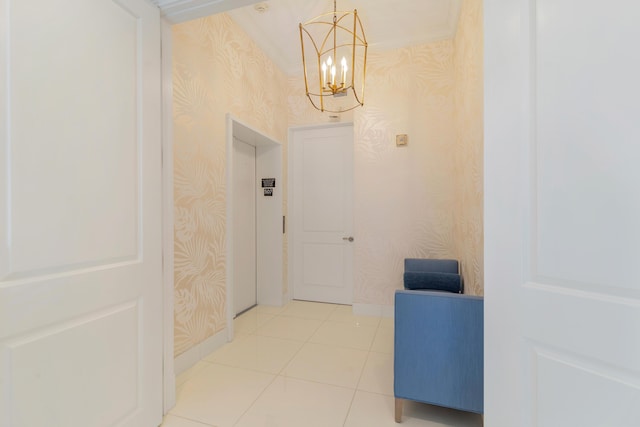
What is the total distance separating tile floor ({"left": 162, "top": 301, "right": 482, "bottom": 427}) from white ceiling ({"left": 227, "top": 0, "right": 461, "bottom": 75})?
10.1 feet

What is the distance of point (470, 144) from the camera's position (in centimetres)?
210

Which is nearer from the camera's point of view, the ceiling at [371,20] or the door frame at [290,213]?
the ceiling at [371,20]

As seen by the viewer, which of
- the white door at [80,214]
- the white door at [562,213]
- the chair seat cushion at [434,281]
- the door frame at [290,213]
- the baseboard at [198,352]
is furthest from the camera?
the door frame at [290,213]

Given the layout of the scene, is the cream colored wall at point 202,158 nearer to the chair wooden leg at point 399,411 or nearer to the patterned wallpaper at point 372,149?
the patterned wallpaper at point 372,149

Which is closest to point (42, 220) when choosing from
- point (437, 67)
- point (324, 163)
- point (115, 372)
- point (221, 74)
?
point (115, 372)

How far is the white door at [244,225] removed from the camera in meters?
3.17

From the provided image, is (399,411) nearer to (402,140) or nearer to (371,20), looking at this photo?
(402,140)

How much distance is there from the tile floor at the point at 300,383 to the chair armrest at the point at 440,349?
0.24 meters

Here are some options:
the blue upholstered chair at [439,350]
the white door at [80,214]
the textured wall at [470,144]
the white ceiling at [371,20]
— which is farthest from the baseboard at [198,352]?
the white ceiling at [371,20]

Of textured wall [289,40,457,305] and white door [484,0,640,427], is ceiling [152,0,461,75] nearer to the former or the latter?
textured wall [289,40,457,305]

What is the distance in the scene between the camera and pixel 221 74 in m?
2.46

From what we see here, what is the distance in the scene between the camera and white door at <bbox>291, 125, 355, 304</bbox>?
11.6 feet

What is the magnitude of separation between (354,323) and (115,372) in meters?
2.23

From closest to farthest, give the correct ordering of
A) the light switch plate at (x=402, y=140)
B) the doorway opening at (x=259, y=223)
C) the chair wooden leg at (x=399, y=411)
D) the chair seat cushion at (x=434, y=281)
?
1. the chair wooden leg at (x=399, y=411)
2. the chair seat cushion at (x=434, y=281)
3. the light switch plate at (x=402, y=140)
4. the doorway opening at (x=259, y=223)
